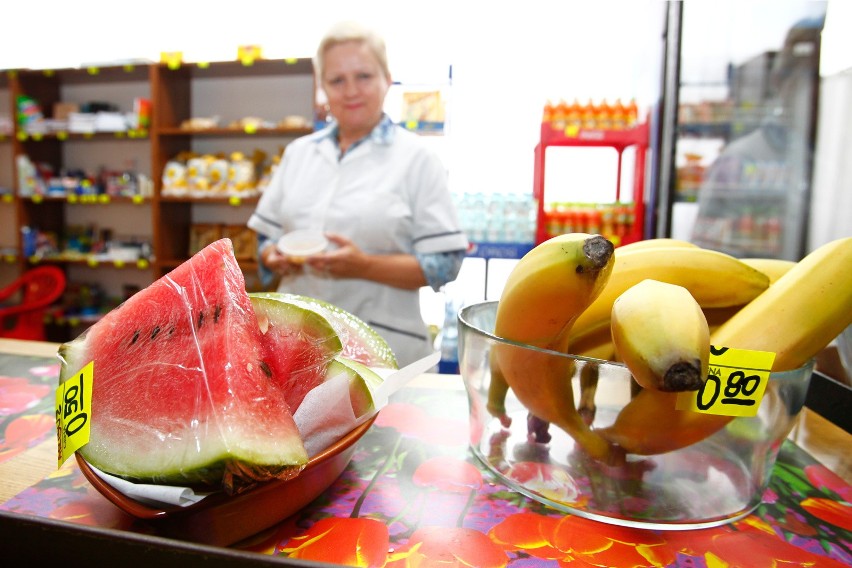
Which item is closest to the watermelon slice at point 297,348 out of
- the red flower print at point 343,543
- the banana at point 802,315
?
the red flower print at point 343,543

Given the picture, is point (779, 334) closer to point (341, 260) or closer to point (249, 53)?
point (341, 260)

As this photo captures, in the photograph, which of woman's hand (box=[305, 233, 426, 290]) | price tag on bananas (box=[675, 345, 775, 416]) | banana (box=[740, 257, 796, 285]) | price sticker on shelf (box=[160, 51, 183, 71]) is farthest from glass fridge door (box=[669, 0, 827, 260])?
price sticker on shelf (box=[160, 51, 183, 71])

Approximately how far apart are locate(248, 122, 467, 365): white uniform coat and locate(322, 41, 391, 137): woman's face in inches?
3.1

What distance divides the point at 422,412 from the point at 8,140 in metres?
4.39

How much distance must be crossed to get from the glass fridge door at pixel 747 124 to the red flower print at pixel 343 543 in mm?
2802

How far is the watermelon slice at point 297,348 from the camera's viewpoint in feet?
1.71

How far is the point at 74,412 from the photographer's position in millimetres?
475

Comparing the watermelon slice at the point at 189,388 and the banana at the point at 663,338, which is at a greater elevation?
the banana at the point at 663,338

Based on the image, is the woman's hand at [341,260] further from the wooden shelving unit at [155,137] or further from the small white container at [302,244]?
the wooden shelving unit at [155,137]

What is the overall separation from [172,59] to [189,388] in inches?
139

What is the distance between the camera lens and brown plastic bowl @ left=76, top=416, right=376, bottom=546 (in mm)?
438

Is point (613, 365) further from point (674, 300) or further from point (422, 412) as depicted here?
point (422, 412)

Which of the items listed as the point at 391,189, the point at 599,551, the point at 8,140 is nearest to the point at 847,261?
the point at 599,551

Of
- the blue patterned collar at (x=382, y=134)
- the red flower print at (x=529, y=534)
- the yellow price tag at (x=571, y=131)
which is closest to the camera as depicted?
the red flower print at (x=529, y=534)
